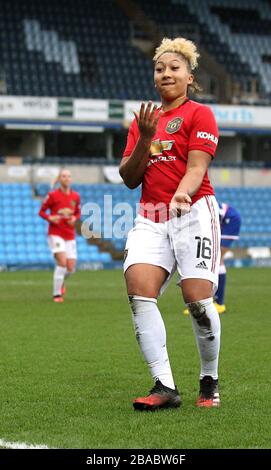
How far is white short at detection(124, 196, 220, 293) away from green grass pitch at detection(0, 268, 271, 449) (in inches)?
37.7

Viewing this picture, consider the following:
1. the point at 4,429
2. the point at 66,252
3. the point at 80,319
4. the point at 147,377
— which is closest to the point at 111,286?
the point at 66,252

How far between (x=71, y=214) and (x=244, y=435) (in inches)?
469

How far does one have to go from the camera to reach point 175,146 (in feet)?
21.5

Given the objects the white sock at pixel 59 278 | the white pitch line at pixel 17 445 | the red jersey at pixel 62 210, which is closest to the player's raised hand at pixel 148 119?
the white pitch line at pixel 17 445

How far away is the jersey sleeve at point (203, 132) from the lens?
6469 mm

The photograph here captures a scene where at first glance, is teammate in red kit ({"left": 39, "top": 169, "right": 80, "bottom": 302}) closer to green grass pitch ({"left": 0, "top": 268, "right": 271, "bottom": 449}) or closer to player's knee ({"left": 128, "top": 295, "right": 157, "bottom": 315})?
green grass pitch ({"left": 0, "top": 268, "right": 271, "bottom": 449})

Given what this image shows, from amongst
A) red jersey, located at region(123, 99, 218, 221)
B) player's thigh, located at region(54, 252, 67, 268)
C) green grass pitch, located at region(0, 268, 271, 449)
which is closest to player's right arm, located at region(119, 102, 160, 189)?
red jersey, located at region(123, 99, 218, 221)

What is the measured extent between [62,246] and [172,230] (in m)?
10.9

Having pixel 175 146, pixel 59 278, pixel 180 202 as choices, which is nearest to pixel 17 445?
pixel 180 202

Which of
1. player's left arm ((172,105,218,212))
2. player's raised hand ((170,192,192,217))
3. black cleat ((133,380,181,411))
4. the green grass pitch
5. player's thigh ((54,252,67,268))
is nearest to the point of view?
the green grass pitch

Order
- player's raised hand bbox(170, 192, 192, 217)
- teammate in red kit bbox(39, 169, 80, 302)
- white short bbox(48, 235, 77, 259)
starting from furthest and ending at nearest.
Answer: white short bbox(48, 235, 77, 259)
teammate in red kit bbox(39, 169, 80, 302)
player's raised hand bbox(170, 192, 192, 217)

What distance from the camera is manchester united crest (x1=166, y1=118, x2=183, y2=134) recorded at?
258 inches

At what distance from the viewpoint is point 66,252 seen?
1736 cm
